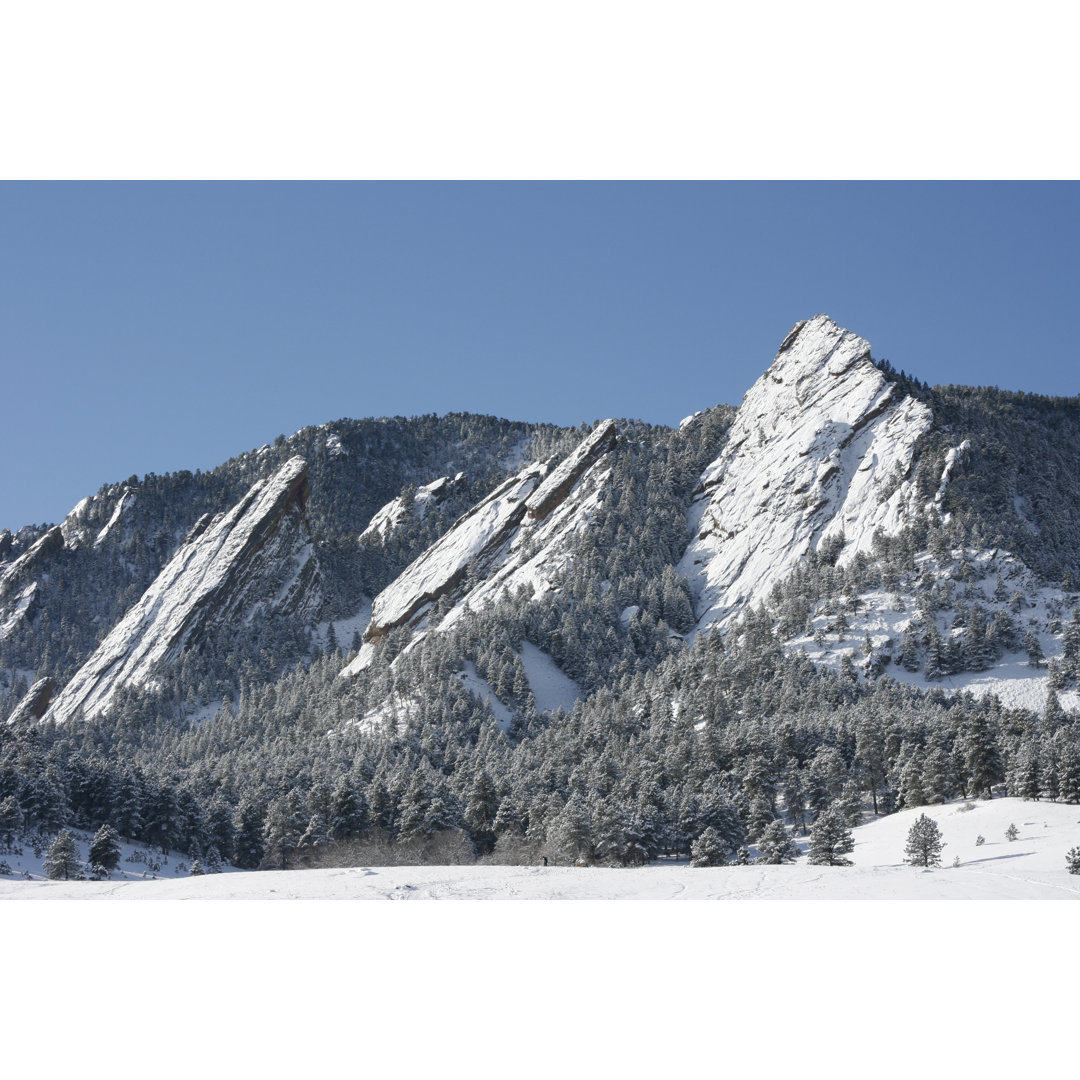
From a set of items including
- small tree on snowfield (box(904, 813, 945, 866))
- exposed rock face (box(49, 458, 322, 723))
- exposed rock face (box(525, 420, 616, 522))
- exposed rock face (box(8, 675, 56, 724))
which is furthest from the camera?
exposed rock face (box(49, 458, 322, 723))

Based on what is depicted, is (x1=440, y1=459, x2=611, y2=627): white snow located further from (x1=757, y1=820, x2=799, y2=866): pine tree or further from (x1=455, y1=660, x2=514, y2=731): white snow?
(x1=757, y1=820, x2=799, y2=866): pine tree

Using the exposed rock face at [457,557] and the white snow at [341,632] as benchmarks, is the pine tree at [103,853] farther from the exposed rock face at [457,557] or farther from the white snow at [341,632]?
the white snow at [341,632]

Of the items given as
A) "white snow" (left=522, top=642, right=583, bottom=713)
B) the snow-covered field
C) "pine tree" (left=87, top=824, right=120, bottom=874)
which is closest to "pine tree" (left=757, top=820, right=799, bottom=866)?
the snow-covered field

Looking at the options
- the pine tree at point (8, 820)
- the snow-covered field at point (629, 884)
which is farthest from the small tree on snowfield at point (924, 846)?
the pine tree at point (8, 820)

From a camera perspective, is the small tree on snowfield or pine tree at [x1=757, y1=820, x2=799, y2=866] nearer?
the small tree on snowfield

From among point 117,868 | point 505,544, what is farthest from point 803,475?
point 117,868

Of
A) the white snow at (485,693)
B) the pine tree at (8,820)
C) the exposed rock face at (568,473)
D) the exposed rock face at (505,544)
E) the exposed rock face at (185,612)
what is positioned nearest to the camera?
the pine tree at (8,820)

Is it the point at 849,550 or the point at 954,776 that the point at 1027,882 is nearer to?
the point at 954,776
